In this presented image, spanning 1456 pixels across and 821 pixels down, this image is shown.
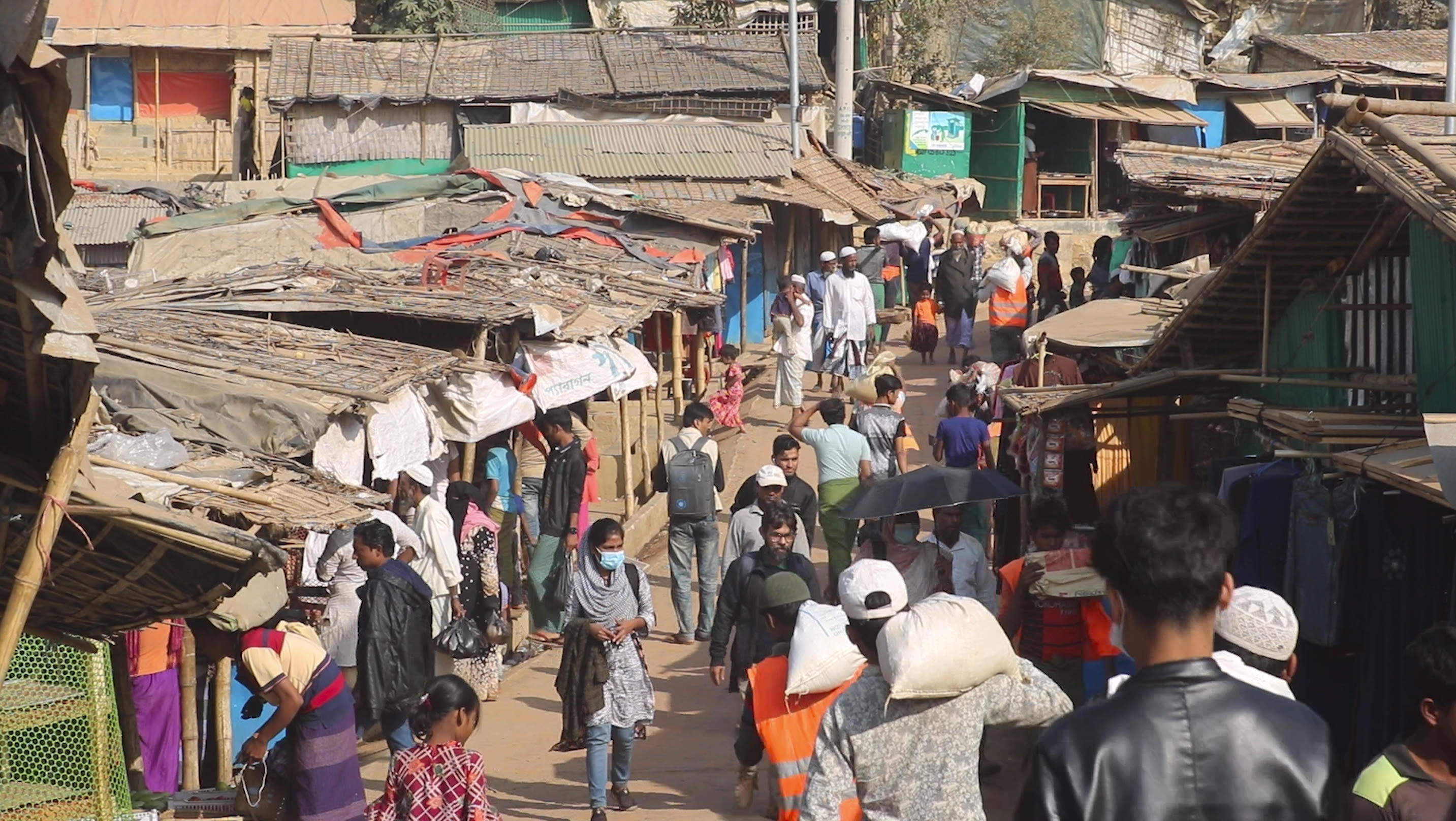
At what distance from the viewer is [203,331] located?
11531 mm

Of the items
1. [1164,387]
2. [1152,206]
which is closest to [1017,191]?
[1152,206]

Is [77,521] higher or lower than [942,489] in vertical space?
higher

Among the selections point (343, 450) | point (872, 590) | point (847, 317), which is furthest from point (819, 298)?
point (872, 590)

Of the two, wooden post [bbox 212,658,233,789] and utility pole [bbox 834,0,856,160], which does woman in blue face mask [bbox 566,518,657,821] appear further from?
utility pole [bbox 834,0,856,160]

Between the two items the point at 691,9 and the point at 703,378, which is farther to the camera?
the point at 691,9

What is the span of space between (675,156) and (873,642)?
19.6m

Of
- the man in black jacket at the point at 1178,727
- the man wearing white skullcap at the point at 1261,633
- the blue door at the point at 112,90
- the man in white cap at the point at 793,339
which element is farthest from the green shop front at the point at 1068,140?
the man in black jacket at the point at 1178,727

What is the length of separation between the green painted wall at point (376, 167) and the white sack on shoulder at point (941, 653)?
79.8ft

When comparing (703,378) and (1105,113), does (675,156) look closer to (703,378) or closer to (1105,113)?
(703,378)

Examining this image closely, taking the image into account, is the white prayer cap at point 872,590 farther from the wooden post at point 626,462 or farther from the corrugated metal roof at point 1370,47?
the corrugated metal roof at point 1370,47

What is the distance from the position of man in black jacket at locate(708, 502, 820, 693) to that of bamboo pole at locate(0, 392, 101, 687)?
477 cm

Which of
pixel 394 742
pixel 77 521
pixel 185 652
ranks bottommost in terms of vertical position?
pixel 394 742

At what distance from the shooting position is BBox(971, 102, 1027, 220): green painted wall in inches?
Result: 1257

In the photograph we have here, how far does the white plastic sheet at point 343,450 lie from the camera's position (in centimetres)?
980
